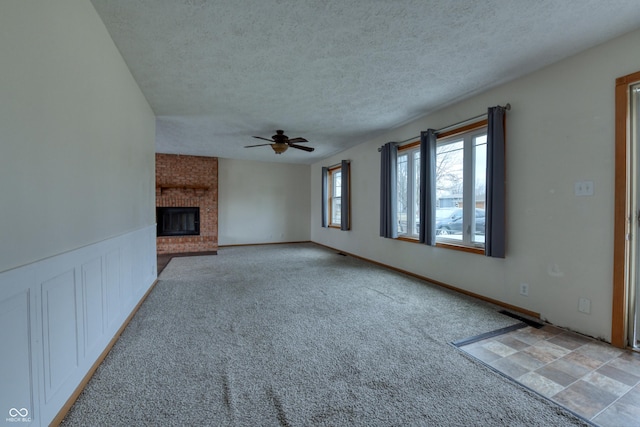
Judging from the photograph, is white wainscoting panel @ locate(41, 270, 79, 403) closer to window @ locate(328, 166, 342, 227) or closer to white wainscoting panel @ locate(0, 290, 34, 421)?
white wainscoting panel @ locate(0, 290, 34, 421)

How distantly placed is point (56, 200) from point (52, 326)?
64 centimetres

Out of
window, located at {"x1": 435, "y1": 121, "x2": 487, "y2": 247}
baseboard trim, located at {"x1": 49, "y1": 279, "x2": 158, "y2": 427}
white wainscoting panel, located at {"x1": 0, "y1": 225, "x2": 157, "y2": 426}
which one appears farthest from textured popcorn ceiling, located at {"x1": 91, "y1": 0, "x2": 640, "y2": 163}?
baseboard trim, located at {"x1": 49, "y1": 279, "x2": 158, "y2": 427}

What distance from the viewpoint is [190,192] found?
683 cm

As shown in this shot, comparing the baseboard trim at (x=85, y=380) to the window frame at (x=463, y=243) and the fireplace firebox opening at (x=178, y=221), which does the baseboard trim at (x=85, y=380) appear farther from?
the fireplace firebox opening at (x=178, y=221)

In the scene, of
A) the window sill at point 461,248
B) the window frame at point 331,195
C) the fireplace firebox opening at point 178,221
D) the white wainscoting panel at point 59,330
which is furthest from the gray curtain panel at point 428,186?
the fireplace firebox opening at point 178,221

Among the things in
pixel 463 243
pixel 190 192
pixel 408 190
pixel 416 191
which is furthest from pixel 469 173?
pixel 190 192

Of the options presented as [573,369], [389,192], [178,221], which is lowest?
[573,369]

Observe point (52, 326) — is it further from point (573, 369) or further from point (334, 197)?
point (334, 197)

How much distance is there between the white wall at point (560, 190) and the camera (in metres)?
2.17

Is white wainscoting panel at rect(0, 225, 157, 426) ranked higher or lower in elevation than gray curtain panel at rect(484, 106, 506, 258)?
lower

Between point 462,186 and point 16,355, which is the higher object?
point 462,186

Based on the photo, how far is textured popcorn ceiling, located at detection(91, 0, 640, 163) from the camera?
1809 millimetres

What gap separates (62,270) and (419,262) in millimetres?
3965

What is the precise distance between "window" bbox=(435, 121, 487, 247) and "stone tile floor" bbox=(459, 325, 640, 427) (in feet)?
4.20
